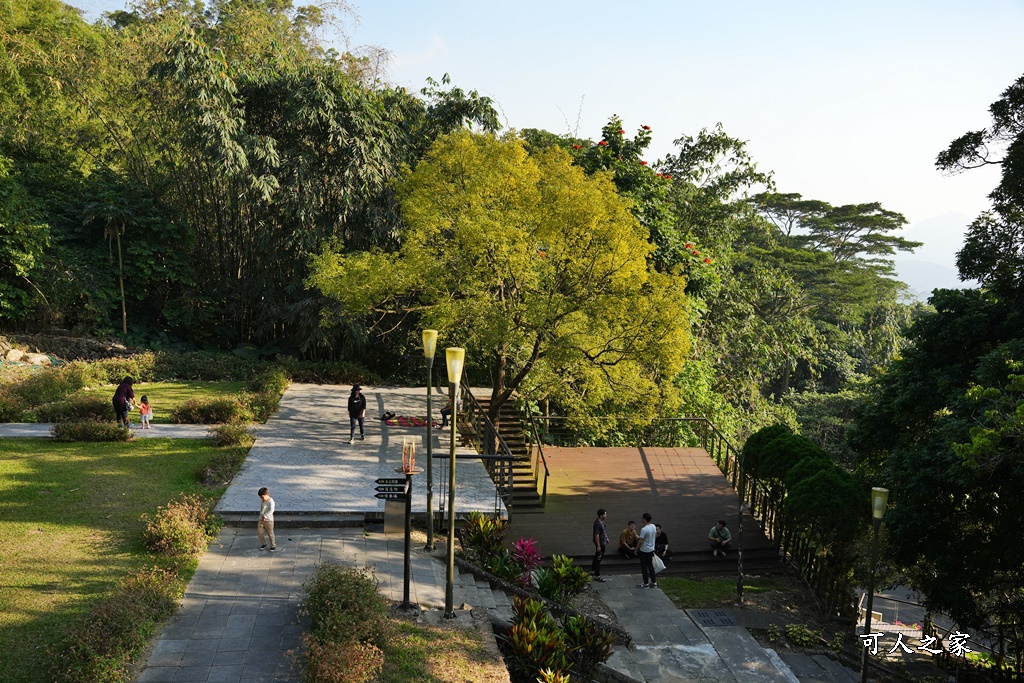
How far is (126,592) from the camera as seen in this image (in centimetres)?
939

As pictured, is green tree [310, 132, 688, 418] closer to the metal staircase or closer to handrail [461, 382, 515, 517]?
handrail [461, 382, 515, 517]

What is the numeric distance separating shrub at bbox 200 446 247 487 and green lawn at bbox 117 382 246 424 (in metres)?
3.45

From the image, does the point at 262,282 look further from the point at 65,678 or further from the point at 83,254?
the point at 65,678

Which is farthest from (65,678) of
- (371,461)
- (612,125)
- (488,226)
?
(612,125)

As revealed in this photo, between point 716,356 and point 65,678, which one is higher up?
point 716,356

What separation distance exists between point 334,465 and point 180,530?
175 inches

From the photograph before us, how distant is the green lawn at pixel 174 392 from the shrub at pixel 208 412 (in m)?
0.41

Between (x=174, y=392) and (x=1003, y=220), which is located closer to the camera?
(x=1003, y=220)

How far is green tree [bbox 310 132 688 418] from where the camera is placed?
15.2m

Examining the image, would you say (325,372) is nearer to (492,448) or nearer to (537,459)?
(492,448)

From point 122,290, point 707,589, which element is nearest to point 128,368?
point 122,290

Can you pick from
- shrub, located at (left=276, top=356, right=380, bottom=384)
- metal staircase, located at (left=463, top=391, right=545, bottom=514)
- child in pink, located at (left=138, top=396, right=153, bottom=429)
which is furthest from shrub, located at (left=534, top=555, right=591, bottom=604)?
shrub, located at (left=276, top=356, right=380, bottom=384)

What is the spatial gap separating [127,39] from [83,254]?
7677 mm

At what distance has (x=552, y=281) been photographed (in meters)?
15.8
